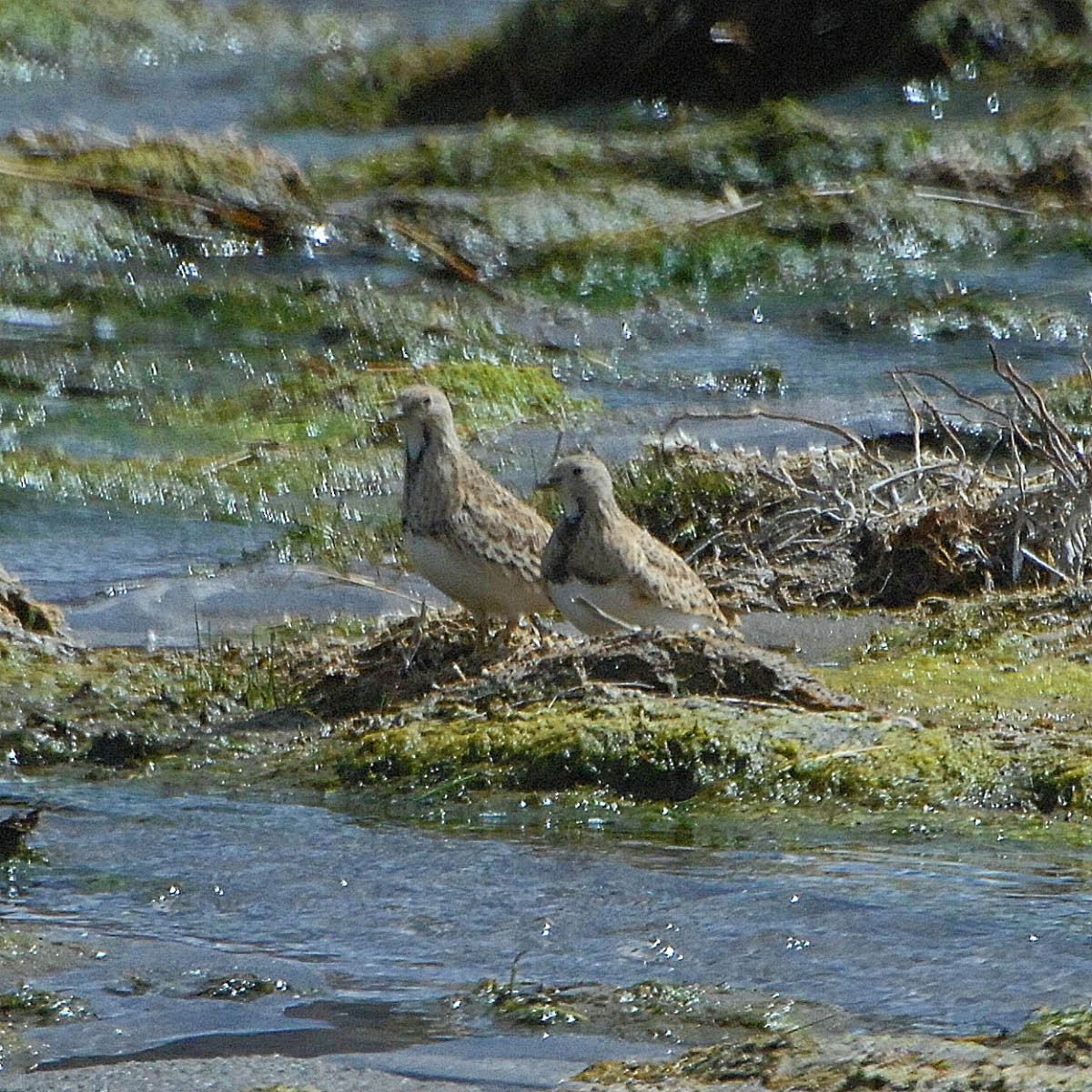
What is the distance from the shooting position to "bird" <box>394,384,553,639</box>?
24.1 feet

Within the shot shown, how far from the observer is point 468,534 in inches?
291

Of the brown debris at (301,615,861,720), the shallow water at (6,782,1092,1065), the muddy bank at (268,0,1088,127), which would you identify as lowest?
the shallow water at (6,782,1092,1065)

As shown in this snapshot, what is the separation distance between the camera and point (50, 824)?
5.96 m

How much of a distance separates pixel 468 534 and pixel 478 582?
0.17 metres

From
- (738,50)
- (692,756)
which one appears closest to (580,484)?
(692,756)

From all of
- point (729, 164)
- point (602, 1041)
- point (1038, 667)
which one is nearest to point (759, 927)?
point (602, 1041)

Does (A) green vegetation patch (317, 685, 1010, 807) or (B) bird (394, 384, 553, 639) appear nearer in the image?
(A) green vegetation patch (317, 685, 1010, 807)

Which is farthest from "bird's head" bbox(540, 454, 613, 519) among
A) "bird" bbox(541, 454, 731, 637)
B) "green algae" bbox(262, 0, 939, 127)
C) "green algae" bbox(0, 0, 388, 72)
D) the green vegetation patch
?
"green algae" bbox(0, 0, 388, 72)

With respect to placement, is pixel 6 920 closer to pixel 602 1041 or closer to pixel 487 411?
pixel 602 1041

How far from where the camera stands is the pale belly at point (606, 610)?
7.10 m

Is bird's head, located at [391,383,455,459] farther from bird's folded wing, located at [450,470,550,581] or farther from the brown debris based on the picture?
the brown debris

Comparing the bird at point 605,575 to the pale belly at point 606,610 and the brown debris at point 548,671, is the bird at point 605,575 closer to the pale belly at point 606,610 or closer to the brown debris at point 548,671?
the pale belly at point 606,610

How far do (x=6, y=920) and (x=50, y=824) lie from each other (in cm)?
80

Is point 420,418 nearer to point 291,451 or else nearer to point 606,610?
point 606,610
